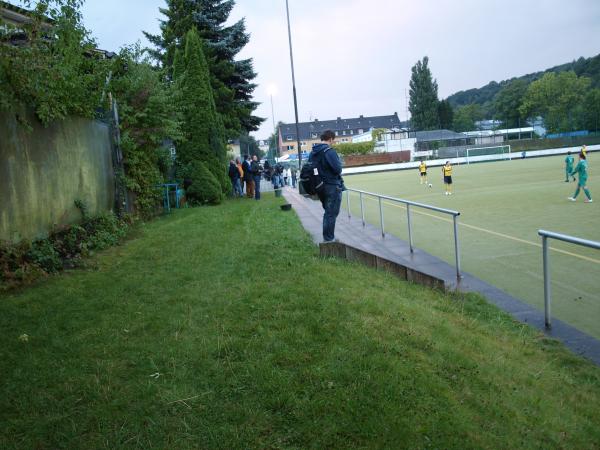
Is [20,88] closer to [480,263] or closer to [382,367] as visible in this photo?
[382,367]

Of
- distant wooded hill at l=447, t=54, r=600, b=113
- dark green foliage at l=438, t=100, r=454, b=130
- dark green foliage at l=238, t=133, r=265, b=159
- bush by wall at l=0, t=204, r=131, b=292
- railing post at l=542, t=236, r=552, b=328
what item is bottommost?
railing post at l=542, t=236, r=552, b=328

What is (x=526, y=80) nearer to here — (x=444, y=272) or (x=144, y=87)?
(x=144, y=87)

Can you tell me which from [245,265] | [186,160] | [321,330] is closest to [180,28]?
[186,160]

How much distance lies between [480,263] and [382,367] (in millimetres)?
5512

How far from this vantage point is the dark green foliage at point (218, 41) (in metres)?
28.4

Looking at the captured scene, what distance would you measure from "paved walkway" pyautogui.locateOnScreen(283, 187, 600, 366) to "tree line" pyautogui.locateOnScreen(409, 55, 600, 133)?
91308mm

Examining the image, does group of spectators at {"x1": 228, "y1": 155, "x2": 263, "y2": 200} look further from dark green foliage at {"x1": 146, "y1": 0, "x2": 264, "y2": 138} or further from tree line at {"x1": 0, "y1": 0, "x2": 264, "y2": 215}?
dark green foliage at {"x1": 146, "y1": 0, "x2": 264, "y2": 138}

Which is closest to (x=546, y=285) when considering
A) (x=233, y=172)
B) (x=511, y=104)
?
(x=233, y=172)

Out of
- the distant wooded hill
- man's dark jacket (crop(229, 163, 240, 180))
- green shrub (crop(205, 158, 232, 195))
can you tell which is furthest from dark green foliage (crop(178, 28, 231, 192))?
the distant wooded hill

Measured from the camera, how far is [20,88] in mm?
6973

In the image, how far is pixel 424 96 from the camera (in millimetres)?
109750

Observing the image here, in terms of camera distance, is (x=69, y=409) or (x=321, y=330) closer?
(x=69, y=409)

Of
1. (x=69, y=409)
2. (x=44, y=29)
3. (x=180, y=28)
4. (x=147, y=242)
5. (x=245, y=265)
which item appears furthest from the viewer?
(x=180, y=28)

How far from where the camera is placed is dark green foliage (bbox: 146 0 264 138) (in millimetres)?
28438
